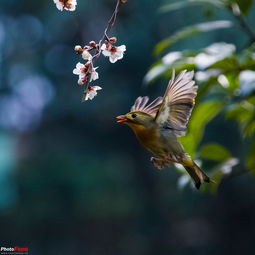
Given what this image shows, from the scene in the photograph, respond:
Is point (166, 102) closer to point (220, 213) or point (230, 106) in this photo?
point (230, 106)

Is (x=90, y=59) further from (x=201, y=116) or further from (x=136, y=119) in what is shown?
(x=201, y=116)

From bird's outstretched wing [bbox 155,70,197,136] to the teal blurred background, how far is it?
594 centimetres

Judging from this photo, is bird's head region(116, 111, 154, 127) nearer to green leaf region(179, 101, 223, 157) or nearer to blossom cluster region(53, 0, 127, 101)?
blossom cluster region(53, 0, 127, 101)

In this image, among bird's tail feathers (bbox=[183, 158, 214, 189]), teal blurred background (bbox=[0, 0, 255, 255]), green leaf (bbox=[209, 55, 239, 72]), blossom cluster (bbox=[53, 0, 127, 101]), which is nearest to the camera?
blossom cluster (bbox=[53, 0, 127, 101])

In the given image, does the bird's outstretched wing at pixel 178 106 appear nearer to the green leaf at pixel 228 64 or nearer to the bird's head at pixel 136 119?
the bird's head at pixel 136 119

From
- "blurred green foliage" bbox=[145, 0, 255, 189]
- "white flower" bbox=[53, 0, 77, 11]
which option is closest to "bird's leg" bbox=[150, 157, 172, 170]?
"white flower" bbox=[53, 0, 77, 11]

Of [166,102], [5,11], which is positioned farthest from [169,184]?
[166,102]

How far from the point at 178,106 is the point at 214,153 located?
58 cm

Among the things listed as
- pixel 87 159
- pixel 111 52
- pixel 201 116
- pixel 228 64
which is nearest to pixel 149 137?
pixel 111 52

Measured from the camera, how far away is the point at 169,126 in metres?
1.05

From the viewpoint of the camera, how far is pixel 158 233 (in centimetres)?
758

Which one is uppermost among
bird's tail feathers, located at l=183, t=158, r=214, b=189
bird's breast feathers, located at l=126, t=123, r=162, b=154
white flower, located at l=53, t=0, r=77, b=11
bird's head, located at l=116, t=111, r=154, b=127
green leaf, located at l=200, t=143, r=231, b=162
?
green leaf, located at l=200, t=143, r=231, b=162

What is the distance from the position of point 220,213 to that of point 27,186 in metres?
2.96

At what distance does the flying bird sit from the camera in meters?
1.00
